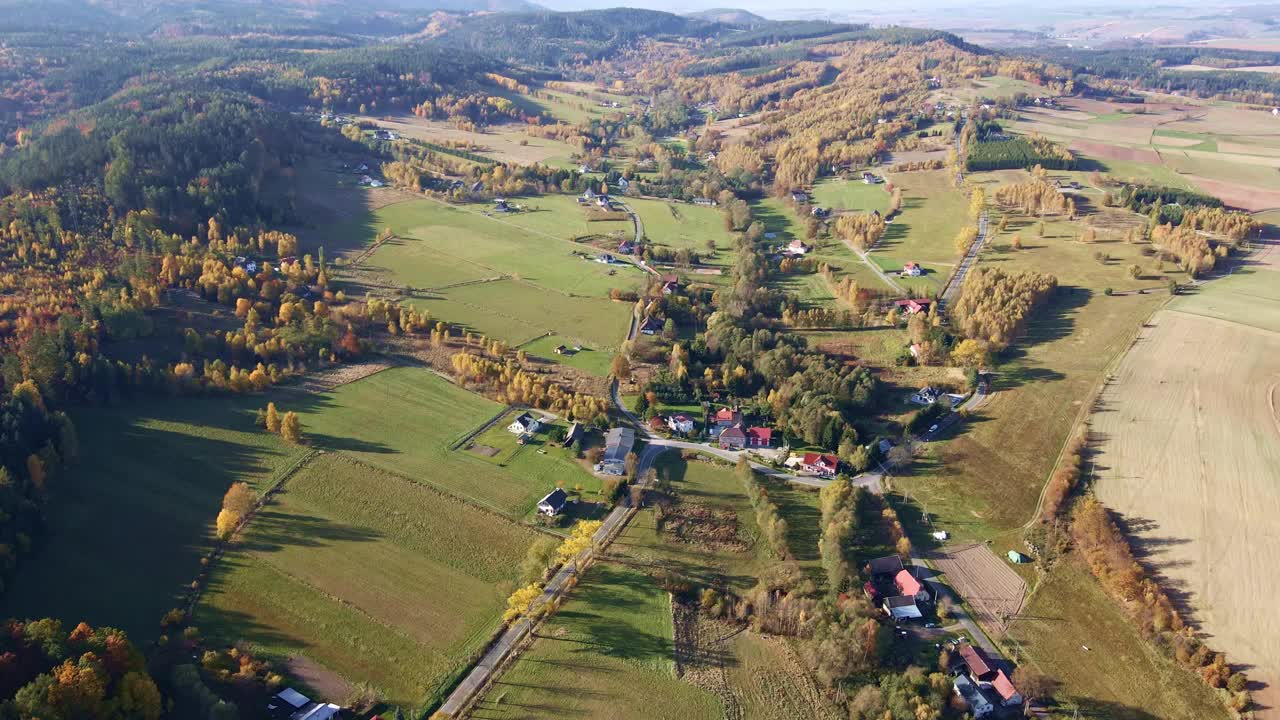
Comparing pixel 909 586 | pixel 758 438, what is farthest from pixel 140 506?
pixel 909 586

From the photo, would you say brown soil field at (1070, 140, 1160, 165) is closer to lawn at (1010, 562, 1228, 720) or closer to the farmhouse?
the farmhouse

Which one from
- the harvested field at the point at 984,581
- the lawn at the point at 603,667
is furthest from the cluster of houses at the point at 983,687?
the lawn at the point at 603,667

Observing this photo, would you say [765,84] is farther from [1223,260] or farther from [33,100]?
[33,100]

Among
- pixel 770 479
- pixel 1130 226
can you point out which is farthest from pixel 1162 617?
pixel 1130 226

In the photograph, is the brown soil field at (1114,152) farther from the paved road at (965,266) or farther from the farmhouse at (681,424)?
the farmhouse at (681,424)

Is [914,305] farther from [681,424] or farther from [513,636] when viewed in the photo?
[513,636]

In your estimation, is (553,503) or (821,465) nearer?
(553,503)
